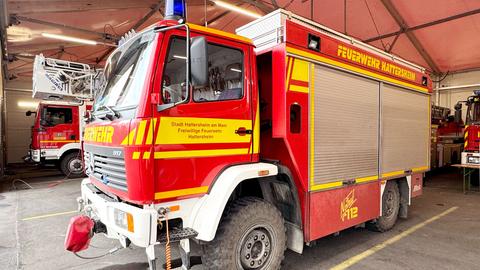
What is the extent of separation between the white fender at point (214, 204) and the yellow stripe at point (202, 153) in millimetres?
170

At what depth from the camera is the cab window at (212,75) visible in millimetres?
2439

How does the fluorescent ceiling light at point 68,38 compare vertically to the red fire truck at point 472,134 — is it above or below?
above

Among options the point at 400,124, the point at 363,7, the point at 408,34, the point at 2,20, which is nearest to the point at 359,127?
the point at 400,124

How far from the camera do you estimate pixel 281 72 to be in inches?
119

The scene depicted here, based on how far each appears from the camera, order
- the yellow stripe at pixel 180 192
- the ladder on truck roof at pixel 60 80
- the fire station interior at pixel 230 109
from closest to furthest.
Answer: the yellow stripe at pixel 180 192 → the fire station interior at pixel 230 109 → the ladder on truck roof at pixel 60 80

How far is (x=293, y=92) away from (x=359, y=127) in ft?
4.67

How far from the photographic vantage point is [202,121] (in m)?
2.55

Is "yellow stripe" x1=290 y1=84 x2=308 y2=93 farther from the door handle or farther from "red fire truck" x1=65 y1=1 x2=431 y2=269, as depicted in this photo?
the door handle

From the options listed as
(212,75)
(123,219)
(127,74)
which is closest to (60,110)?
(127,74)

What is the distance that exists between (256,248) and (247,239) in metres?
0.20

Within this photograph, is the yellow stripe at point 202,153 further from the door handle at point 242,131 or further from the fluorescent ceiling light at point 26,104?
the fluorescent ceiling light at point 26,104

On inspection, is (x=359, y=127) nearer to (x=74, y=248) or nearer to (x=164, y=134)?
(x=164, y=134)

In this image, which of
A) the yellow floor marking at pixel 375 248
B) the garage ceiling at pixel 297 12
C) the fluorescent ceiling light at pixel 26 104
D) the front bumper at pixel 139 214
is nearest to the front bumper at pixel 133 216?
the front bumper at pixel 139 214

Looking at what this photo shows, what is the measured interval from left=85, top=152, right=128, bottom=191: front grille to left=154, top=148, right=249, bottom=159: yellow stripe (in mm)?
355
